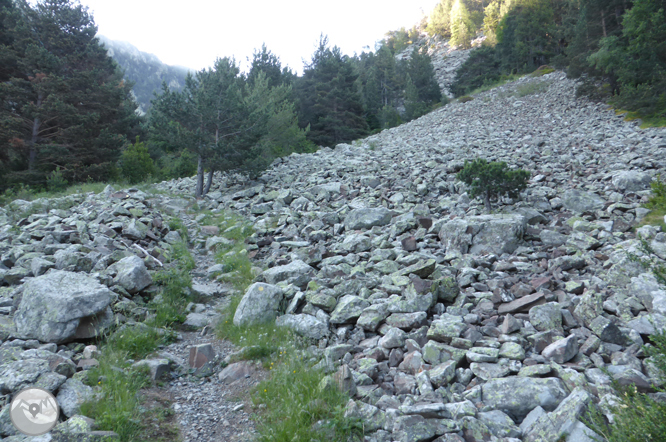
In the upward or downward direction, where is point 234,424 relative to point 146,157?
downward

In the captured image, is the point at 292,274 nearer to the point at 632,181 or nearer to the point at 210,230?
the point at 210,230

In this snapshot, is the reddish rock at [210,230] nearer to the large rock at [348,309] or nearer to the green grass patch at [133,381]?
the green grass patch at [133,381]

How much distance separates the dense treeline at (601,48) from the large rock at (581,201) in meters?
11.7

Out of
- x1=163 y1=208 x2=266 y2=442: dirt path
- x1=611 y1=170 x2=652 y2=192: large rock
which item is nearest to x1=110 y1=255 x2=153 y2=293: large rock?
x1=163 y1=208 x2=266 y2=442: dirt path

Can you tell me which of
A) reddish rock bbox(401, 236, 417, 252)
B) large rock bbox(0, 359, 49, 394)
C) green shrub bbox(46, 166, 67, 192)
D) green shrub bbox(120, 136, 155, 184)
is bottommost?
large rock bbox(0, 359, 49, 394)

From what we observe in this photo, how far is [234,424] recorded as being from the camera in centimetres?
396

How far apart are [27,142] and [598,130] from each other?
3240 centimetres

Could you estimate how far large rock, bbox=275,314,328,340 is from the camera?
5469 mm

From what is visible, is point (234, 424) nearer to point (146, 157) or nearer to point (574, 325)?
point (574, 325)

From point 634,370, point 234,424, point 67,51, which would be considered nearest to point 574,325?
point 634,370

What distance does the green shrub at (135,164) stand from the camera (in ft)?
79.4

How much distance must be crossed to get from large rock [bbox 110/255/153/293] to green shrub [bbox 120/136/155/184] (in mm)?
19221

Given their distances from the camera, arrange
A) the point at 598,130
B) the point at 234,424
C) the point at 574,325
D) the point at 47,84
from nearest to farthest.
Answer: the point at 234,424 < the point at 574,325 < the point at 598,130 < the point at 47,84

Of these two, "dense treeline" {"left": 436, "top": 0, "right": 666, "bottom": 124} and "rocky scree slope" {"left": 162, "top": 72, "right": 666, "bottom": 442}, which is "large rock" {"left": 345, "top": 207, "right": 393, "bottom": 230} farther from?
"dense treeline" {"left": 436, "top": 0, "right": 666, "bottom": 124}
